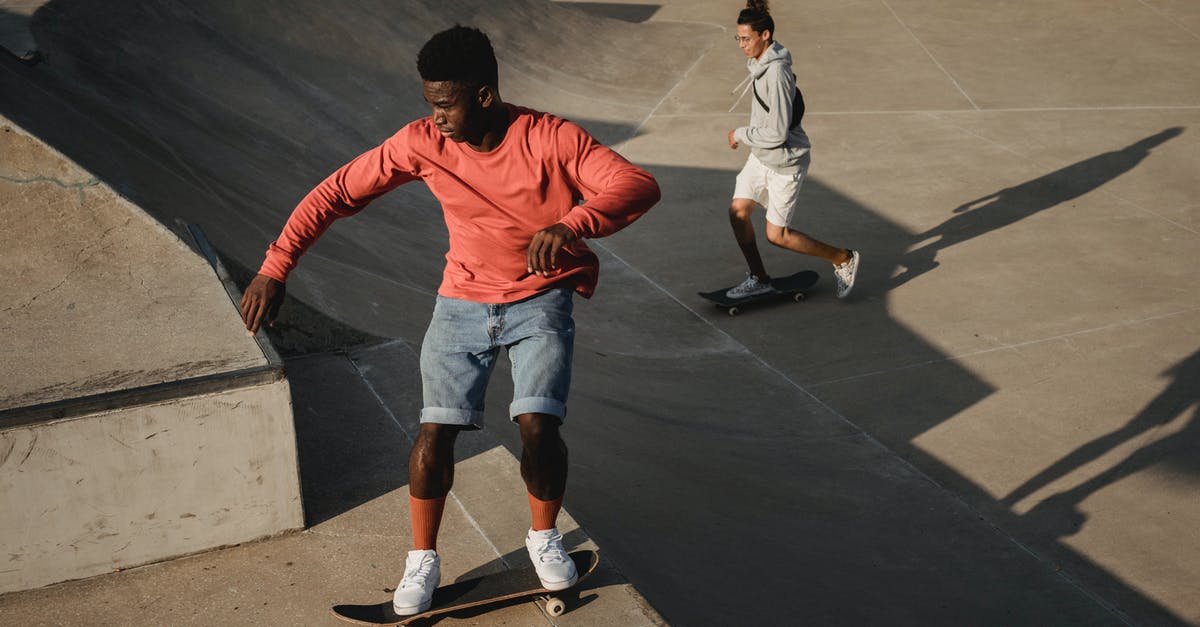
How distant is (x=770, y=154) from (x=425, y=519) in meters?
4.24

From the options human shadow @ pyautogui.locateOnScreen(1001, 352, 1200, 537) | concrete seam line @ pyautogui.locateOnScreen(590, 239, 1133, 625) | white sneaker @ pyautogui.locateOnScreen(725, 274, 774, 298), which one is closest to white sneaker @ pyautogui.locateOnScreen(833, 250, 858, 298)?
white sneaker @ pyautogui.locateOnScreen(725, 274, 774, 298)

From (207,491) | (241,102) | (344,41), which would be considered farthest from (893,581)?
(344,41)

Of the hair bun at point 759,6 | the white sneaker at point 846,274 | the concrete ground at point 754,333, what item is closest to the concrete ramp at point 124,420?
the concrete ground at point 754,333

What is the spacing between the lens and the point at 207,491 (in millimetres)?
3479

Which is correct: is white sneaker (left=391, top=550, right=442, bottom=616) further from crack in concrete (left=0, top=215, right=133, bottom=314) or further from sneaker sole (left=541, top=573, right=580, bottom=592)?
crack in concrete (left=0, top=215, right=133, bottom=314)

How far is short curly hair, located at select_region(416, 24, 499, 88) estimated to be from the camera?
290 cm

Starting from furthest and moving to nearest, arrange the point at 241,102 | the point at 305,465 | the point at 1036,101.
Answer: the point at 1036,101 → the point at 241,102 → the point at 305,465

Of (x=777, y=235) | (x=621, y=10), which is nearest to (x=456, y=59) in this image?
(x=777, y=235)

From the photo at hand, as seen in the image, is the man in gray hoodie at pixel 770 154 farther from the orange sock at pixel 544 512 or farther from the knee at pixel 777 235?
the orange sock at pixel 544 512

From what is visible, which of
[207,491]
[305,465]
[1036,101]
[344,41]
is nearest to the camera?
[207,491]

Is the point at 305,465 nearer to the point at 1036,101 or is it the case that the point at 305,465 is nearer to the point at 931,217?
the point at 931,217

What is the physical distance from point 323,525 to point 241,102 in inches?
230

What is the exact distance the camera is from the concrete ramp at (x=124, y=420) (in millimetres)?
3238

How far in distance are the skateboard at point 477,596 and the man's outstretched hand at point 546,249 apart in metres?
1.11
